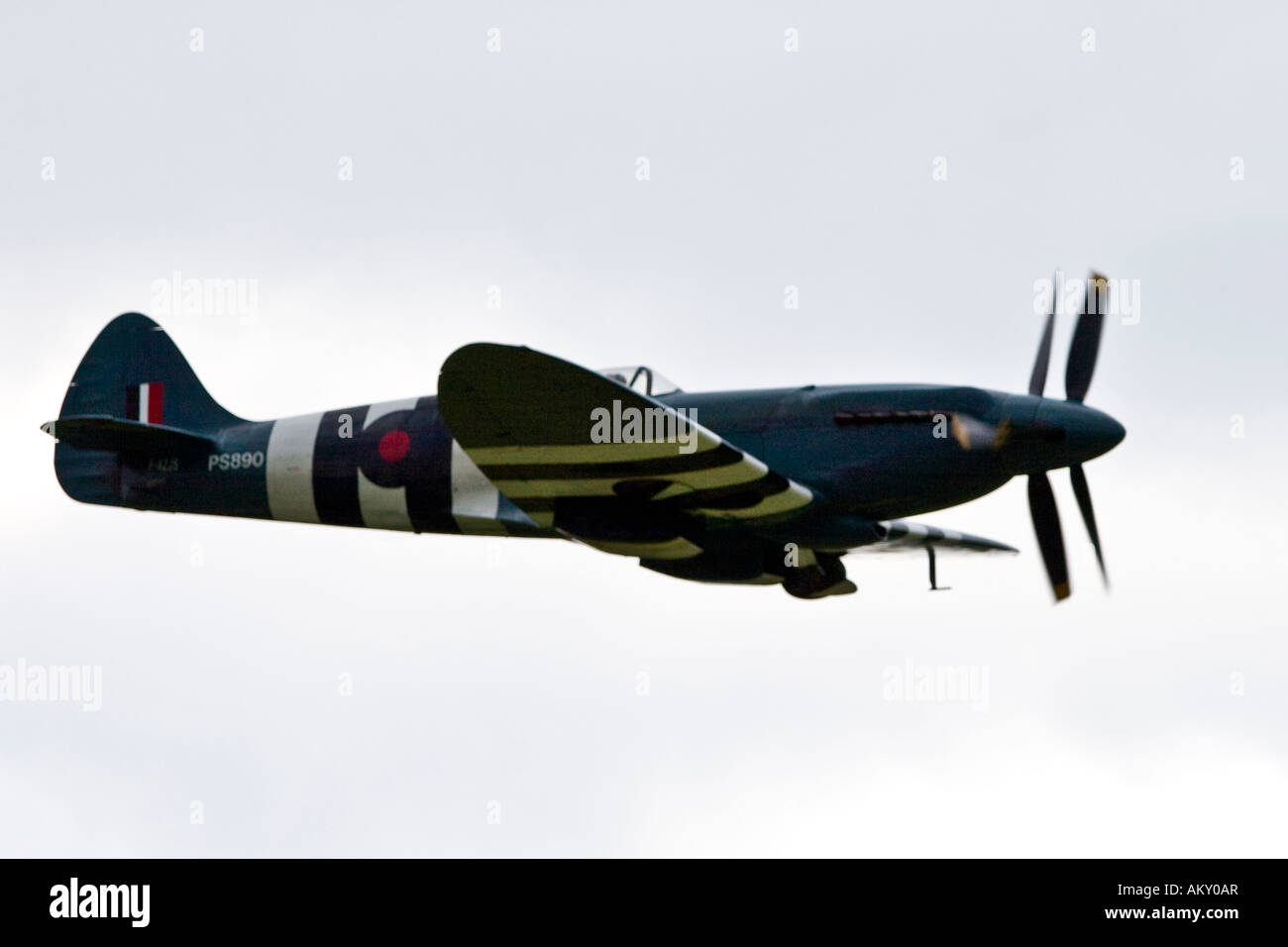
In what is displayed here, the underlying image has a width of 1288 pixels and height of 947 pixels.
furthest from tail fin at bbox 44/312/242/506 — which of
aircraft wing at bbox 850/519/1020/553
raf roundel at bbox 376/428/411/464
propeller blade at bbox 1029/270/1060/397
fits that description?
propeller blade at bbox 1029/270/1060/397

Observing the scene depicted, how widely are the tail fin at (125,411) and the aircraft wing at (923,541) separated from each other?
22.5ft

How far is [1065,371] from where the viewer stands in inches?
600

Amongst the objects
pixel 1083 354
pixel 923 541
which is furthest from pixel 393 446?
pixel 1083 354

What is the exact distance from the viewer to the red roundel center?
52.3 ft

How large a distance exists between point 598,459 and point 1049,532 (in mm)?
4402

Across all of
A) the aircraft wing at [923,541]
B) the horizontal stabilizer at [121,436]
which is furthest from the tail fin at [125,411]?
the aircraft wing at [923,541]

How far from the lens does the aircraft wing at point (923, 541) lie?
16.3 metres

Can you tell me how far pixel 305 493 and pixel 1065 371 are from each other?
741 cm

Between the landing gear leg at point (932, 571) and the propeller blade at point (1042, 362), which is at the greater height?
the propeller blade at point (1042, 362)

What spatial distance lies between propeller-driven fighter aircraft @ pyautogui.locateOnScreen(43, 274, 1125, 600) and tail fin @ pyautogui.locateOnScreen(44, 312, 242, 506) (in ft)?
0.12

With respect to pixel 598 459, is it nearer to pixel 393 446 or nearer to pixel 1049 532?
pixel 393 446

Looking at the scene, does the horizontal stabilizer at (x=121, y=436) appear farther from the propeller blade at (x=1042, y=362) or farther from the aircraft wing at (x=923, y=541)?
the propeller blade at (x=1042, y=362)
